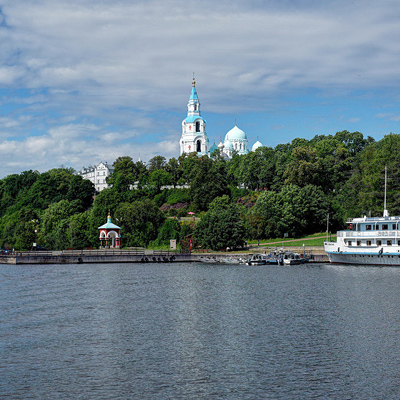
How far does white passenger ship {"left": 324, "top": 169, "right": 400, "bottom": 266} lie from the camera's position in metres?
90.4

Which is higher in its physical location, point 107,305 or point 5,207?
point 5,207

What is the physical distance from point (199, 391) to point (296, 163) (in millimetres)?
115550

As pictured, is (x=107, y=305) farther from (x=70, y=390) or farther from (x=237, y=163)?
(x=237, y=163)

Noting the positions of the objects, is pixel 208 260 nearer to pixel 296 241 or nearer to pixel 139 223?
pixel 296 241

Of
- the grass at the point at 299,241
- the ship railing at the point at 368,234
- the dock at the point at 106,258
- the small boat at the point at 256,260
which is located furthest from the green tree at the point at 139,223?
the ship railing at the point at 368,234

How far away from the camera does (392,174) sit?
106 m

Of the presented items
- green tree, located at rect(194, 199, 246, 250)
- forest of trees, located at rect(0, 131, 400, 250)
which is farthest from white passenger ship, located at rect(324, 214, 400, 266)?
green tree, located at rect(194, 199, 246, 250)

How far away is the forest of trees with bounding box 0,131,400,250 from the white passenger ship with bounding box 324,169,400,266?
43.6 feet

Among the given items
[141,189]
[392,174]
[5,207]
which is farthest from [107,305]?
[5,207]

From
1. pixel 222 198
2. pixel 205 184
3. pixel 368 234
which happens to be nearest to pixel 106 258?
pixel 222 198

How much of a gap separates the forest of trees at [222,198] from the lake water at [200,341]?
48.2m

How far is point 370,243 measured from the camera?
93188mm

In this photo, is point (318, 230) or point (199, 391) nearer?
point (199, 391)

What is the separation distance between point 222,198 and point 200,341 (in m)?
104
